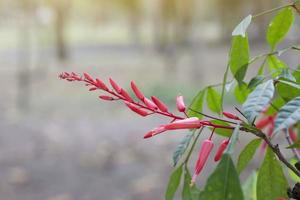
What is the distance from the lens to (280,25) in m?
0.68

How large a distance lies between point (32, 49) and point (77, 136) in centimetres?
932

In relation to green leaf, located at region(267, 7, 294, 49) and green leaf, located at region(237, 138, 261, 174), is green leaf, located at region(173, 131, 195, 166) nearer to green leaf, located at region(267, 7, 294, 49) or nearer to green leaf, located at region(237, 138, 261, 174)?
green leaf, located at region(237, 138, 261, 174)

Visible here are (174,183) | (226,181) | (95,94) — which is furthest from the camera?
(95,94)

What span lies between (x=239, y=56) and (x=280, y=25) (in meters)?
0.09

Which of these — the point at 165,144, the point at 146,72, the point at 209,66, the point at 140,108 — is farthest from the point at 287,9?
the point at 209,66

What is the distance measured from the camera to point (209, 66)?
1196cm

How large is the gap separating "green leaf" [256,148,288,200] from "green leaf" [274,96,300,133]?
0.54ft

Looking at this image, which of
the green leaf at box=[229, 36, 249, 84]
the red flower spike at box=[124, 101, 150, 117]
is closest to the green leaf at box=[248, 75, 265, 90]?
the green leaf at box=[229, 36, 249, 84]

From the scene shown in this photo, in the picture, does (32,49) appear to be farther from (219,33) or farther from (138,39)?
(219,33)

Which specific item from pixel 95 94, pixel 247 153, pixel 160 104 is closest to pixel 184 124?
pixel 160 104

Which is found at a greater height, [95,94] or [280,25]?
[280,25]

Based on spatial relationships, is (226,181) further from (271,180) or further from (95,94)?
(95,94)

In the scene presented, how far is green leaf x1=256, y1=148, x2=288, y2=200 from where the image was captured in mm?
590

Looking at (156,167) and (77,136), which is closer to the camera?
(156,167)
